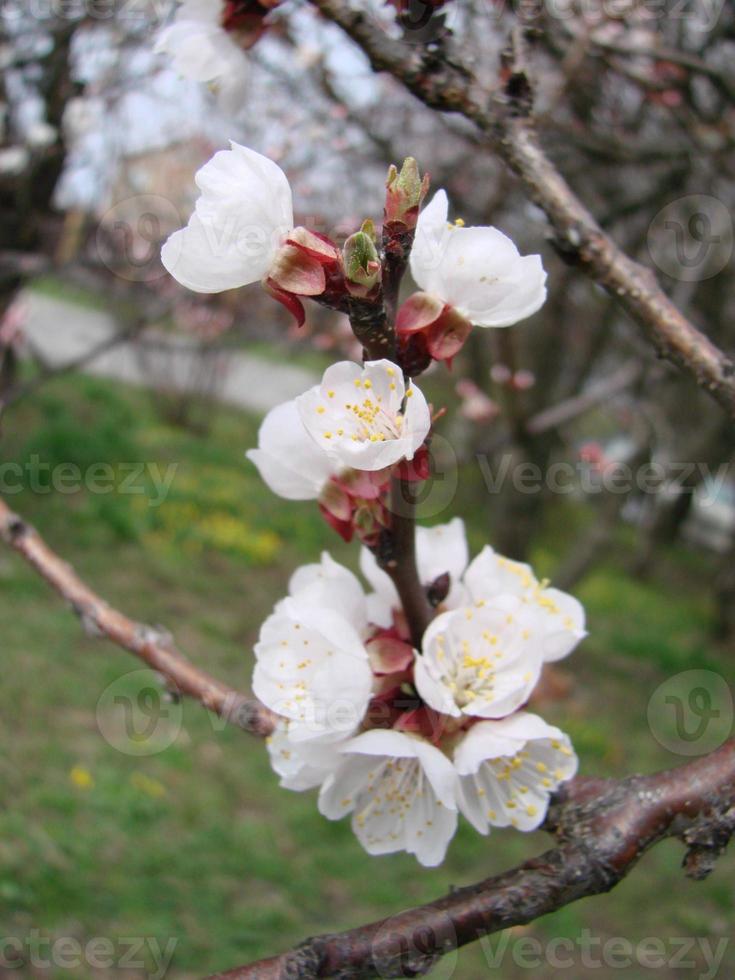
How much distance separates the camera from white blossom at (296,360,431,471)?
0.71 m

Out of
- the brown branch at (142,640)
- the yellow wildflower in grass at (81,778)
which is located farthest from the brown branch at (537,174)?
the yellow wildflower in grass at (81,778)

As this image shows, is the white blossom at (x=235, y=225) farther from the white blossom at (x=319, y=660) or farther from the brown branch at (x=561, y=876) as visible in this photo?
the brown branch at (x=561, y=876)

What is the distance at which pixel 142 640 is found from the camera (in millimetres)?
1184

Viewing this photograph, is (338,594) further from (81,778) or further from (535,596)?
(81,778)

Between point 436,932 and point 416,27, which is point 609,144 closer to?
point 416,27

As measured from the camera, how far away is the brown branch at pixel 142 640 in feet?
3.35

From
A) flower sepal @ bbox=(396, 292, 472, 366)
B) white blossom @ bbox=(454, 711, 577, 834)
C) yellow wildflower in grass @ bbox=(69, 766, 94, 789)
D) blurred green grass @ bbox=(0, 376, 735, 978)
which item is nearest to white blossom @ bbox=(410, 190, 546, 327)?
flower sepal @ bbox=(396, 292, 472, 366)

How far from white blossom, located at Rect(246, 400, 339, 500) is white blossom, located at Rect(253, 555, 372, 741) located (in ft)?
0.30

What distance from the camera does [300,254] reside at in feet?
2.38

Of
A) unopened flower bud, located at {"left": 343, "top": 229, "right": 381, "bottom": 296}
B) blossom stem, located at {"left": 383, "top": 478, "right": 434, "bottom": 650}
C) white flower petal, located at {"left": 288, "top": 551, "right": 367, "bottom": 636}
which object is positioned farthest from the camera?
white flower petal, located at {"left": 288, "top": 551, "right": 367, "bottom": 636}

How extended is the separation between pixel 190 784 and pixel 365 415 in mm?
2870

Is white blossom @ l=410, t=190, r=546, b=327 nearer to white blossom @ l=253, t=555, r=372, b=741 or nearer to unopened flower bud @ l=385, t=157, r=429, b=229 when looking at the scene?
unopened flower bud @ l=385, t=157, r=429, b=229

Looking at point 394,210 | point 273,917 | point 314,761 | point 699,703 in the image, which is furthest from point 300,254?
point 699,703

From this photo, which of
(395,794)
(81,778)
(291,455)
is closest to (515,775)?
(395,794)
